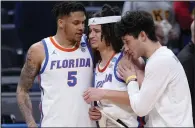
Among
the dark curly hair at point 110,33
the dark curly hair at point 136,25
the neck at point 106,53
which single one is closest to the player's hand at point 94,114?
the neck at point 106,53

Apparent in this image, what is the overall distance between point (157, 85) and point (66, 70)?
2.85ft

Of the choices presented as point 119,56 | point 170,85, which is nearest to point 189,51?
point 119,56

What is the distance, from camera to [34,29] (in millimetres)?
6418

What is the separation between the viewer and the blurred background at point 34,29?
19.0 ft

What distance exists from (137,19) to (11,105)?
244cm

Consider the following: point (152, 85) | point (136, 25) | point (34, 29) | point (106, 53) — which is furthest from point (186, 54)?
point (34, 29)

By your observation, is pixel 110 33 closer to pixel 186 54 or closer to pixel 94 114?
pixel 94 114

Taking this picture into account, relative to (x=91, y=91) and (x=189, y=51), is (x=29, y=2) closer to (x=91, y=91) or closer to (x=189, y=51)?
(x=189, y=51)

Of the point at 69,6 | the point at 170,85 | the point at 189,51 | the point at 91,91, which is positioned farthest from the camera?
the point at 189,51

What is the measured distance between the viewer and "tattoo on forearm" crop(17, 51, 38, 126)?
4266mm

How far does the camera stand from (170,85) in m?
3.54

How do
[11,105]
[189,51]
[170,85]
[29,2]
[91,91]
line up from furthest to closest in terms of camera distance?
[29,2] < [11,105] < [189,51] < [91,91] < [170,85]

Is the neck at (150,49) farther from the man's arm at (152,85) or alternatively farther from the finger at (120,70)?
the finger at (120,70)

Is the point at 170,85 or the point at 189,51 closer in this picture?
the point at 170,85
